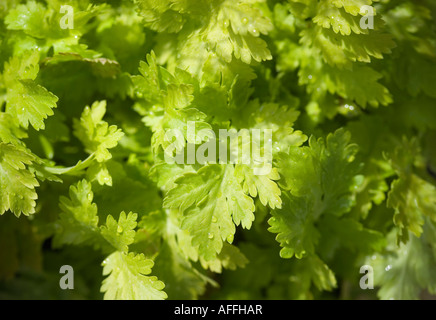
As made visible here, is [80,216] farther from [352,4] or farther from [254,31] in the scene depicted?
[352,4]

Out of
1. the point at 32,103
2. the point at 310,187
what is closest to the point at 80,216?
the point at 32,103

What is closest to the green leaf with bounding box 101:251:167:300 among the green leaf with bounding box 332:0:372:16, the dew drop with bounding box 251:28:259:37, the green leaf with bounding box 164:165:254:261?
the green leaf with bounding box 164:165:254:261

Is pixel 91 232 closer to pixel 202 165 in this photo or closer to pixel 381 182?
pixel 202 165

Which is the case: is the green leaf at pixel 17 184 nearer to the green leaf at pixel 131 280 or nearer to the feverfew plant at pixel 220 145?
the feverfew plant at pixel 220 145

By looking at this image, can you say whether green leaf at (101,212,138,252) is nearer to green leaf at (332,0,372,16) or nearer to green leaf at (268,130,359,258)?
green leaf at (268,130,359,258)

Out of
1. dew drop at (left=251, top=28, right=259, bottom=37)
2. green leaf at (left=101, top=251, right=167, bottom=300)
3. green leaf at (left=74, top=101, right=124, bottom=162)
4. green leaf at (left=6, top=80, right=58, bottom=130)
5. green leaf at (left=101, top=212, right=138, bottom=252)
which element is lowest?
green leaf at (left=101, top=251, right=167, bottom=300)

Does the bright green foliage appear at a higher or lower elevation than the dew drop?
lower
